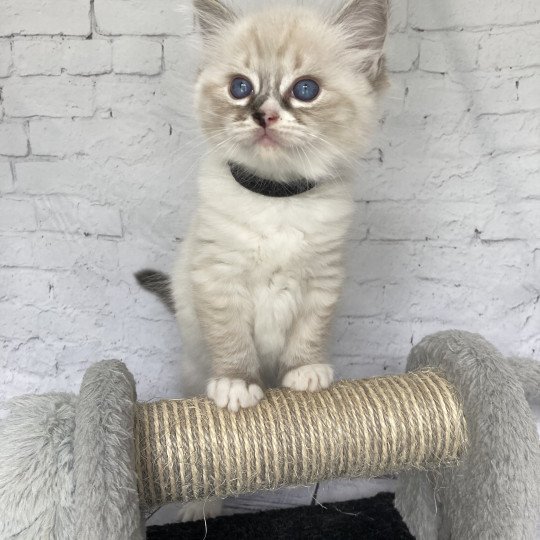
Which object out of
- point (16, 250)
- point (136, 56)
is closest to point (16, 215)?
point (16, 250)

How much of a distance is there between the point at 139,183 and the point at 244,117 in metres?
Answer: 0.54

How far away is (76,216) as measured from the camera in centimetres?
136

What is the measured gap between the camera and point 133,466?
76cm

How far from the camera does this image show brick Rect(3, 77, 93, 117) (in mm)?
1271

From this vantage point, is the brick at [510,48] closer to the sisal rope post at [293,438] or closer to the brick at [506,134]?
the brick at [506,134]

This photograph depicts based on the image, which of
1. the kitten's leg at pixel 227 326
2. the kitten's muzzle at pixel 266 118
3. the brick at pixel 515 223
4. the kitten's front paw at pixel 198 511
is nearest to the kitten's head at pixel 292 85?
the kitten's muzzle at pixel 266 118

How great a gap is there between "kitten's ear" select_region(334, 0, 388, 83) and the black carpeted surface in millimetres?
1020

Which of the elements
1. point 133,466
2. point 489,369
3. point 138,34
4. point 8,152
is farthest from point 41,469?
point 138,34

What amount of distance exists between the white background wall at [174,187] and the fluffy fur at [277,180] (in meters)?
0.29

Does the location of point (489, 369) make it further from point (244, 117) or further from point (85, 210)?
point (85, 210)

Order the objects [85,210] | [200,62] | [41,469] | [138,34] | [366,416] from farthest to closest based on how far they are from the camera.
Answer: [85,210], [138,34], [200,62], [366,416], [41,469]

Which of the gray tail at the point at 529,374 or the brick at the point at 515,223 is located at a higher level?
the brick at the point at 515,223

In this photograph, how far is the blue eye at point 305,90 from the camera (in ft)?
2.99

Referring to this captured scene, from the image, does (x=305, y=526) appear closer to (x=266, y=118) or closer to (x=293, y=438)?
(x=293, y=438)
